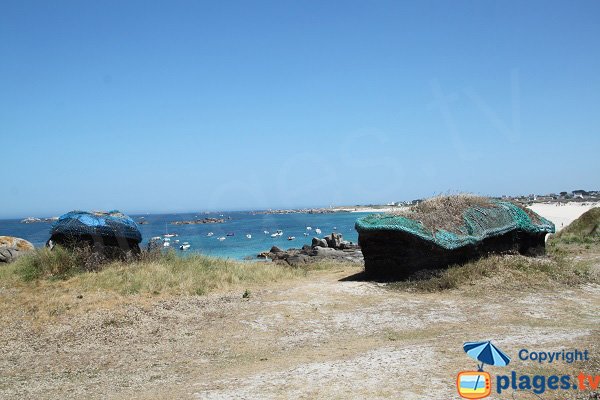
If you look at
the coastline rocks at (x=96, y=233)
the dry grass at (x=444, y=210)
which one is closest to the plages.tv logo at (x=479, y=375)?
the dry grass at (x=444, y=210)

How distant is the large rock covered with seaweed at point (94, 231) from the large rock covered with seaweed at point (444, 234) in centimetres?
813

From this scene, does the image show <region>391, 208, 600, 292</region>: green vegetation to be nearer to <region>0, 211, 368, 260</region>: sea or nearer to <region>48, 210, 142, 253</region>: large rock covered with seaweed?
<region>0, 211, 368, 260</region>: sea

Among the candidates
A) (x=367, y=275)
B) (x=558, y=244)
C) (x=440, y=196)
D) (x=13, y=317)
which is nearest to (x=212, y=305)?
(x=13, y=317)

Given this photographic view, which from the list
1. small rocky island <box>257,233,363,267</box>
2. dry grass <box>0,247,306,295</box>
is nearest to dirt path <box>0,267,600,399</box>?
dry grass <box>0,247,306,295</box>

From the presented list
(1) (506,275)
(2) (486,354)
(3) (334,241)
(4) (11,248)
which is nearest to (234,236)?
(3) (334,241)

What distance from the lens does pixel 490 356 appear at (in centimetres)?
584

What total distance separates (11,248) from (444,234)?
1822 centimetres

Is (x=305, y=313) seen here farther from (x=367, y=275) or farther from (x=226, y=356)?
(x=367, y=275)

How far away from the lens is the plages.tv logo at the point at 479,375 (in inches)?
229

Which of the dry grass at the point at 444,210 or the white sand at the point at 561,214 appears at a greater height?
the dry grass at the point at 444,210

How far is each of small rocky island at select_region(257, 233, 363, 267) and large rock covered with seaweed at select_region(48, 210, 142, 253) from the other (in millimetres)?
11600

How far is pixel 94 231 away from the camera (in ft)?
50.8

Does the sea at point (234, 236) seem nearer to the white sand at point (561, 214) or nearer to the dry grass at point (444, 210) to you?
the dry grass at point (444, 210)

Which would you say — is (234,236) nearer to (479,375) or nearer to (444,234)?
(444,234)
